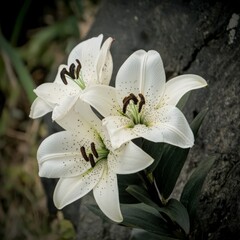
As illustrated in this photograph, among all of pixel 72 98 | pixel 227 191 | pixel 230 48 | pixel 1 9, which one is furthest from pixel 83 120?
pixel 1 9

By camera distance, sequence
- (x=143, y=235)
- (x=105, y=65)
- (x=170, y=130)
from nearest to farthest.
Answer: (x=170, y=130)
(x=105, y=65)
(x=143, y=235)

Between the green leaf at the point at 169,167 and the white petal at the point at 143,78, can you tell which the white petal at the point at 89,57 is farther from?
the green leaf at the point at 169,167

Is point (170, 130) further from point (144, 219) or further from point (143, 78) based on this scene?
point (144, 219)

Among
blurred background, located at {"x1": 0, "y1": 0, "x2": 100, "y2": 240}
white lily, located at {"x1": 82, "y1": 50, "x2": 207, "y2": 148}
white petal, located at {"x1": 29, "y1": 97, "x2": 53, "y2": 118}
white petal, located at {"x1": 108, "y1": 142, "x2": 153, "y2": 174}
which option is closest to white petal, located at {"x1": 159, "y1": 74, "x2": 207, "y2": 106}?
white lily, located at {"x1": 82, "y1": 50, "x2": 207, "y2": 148}

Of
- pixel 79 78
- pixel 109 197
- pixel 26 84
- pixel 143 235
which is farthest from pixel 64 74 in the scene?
pixel 26 84

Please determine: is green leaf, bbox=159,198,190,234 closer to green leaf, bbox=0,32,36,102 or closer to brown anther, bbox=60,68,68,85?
brown anther, bbox=60,68,68,85

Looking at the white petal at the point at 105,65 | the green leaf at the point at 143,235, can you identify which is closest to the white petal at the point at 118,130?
the white petal at the point at 105,65
